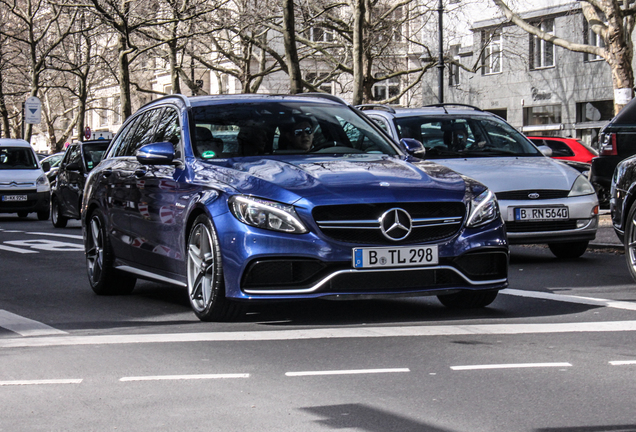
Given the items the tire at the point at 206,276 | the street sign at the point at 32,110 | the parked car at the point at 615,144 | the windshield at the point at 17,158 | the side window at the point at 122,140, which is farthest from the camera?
the street sign at the point at 32,110

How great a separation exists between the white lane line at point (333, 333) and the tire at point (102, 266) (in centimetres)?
243

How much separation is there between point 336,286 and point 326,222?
0.40 meters

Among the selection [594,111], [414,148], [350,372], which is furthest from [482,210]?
[594,111]

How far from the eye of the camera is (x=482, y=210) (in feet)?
24.3

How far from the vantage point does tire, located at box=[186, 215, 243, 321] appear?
7.22 meters

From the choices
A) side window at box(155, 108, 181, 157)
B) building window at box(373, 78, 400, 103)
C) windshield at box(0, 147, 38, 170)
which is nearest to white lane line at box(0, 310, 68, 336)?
side window at box(155, 108, 181, 157)

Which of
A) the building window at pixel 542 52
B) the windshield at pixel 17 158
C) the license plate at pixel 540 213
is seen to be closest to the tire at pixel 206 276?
the license plate at pixel 540 213

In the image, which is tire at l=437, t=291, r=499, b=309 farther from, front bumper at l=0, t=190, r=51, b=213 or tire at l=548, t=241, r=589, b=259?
front bumper at l=0, t=190, r=51, b=213

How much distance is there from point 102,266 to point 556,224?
4579 mm

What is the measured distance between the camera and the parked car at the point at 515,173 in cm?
1122

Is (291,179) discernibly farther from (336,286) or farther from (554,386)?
(554,386)

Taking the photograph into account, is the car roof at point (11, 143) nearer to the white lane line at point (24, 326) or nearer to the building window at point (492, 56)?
the white lane line at point (24, 326)

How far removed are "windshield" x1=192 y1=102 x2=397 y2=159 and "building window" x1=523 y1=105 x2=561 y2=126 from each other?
1348 inches

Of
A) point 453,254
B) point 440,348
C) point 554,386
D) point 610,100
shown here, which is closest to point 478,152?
point 453,254
